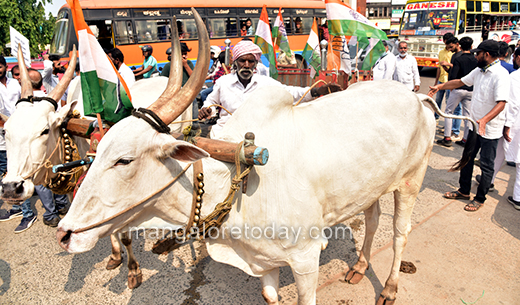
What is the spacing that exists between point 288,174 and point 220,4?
37.2 ft

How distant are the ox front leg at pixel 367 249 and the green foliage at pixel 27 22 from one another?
659 inches

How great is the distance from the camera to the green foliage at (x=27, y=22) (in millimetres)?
13977

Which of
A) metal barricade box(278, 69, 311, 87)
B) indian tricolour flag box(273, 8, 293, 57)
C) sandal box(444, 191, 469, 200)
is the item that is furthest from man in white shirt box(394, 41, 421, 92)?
sandal box(444, 191, 469, 200)

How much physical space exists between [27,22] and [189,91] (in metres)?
16.9

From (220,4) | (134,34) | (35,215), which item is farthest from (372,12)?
(35,215)

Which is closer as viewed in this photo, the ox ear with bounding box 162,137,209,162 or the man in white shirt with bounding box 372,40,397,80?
the ox ear with bounding box 162,137,209,162

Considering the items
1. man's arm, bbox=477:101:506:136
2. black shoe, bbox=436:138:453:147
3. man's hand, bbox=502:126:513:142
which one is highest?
man's arm, bbox=477:101:506:136

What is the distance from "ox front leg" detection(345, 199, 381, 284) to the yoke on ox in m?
0.55

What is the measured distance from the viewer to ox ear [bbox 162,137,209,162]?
5.46ft

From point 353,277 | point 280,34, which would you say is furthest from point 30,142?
point 280,34

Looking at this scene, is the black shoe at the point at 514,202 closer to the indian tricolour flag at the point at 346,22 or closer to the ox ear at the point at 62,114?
the indian tricolour flag at the point at 346,22

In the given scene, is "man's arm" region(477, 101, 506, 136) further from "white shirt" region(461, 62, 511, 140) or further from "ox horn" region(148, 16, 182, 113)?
"ox horn" region(148, 16, 182, 113)

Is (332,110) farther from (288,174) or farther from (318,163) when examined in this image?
(288,174)

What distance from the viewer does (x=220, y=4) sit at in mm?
11875
